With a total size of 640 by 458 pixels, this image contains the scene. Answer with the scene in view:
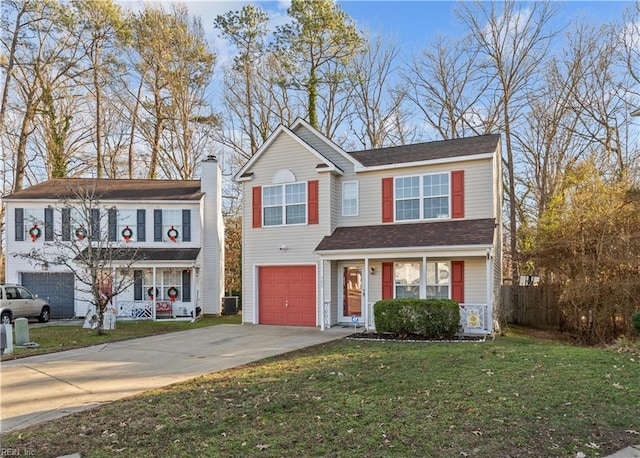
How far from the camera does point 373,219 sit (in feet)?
52.1

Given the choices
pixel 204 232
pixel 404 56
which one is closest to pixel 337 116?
pixel 404 56

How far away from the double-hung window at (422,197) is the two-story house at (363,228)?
0.11ft

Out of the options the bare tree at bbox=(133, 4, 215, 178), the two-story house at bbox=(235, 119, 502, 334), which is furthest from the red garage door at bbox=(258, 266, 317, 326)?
the bare tree at bbox=(133, 4, 215, 178)

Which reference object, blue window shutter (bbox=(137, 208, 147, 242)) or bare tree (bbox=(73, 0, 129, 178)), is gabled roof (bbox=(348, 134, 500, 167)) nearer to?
blue window shutter (bbox=(137, 208, 147, 242))

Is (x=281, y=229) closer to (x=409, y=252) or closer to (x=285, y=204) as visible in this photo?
(x=285, y=204)

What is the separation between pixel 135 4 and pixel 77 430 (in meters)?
27.9

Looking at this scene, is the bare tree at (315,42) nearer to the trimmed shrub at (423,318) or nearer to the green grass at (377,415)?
the trimmed shrub at (423,318)

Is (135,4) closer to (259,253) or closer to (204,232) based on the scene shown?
(204,232)

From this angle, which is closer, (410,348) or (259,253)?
(410,348)

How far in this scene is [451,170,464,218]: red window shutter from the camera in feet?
47.8

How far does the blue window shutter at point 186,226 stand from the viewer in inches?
830

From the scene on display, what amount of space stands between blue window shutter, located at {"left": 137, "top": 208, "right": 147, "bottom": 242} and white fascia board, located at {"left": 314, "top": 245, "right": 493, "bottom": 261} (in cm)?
1005

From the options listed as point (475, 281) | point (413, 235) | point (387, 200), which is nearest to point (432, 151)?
point (387, 200)

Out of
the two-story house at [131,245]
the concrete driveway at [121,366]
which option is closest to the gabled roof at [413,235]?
the concrete driveway at [121,366]
